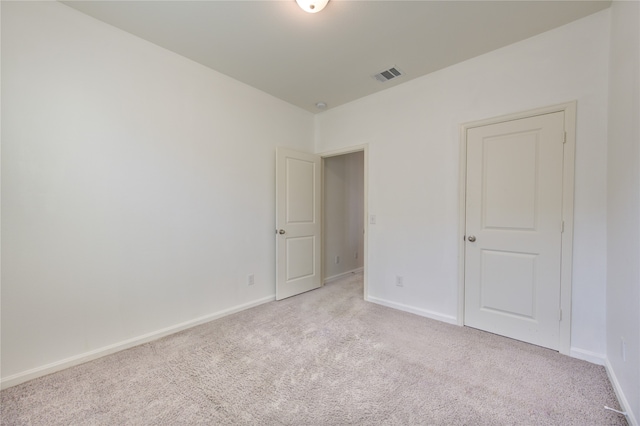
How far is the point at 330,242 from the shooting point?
4398mm

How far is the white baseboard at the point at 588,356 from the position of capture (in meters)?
1.94

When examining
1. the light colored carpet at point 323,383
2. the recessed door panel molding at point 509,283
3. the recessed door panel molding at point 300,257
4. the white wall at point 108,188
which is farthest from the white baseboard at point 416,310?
the white wall at point 108,188

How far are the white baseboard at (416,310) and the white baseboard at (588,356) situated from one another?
854 millimetres

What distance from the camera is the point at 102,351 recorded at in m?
2.08

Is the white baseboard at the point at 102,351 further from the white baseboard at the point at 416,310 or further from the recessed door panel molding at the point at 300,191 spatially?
the white baseboard at the point at 416,310

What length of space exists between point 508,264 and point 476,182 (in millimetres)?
806

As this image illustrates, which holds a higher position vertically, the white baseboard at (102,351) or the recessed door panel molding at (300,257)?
the recessed door panel molding at (300,257)

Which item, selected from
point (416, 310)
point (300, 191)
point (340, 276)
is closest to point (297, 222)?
point (300, 191)

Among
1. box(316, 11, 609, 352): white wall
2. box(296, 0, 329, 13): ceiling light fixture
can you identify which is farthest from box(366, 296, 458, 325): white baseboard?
box(296, 0, 329, 13): ceiling light fixture

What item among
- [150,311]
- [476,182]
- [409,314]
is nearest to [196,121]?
[150,311]

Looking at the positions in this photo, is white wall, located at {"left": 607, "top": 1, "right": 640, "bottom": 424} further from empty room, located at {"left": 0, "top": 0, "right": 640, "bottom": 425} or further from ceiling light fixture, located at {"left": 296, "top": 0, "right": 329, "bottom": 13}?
ceiling light fixture, located at {"left": 296, "top": 0, "right": 329, "bottom": 13}

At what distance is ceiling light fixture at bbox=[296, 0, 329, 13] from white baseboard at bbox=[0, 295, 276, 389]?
114 inches

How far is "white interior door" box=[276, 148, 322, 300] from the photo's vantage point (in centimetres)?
335

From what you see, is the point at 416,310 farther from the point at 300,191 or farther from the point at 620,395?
the point at 300,191
